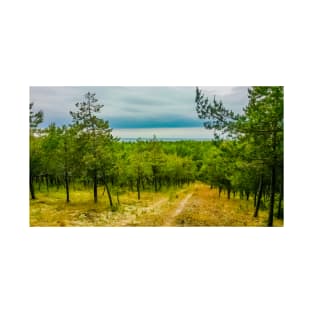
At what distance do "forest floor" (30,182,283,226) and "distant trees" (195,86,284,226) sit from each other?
0.37m

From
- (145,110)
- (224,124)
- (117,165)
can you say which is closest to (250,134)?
(224,124)

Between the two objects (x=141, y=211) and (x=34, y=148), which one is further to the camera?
(x=141, y=211)

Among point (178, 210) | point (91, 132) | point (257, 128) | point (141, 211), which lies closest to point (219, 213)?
point (178, 210)

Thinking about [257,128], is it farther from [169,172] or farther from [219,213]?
[169,172]

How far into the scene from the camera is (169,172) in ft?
25.2

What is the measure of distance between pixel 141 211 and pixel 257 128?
8.12 ft

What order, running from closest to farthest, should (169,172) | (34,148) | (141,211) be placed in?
(34,148) < (141,211) < (169,172)

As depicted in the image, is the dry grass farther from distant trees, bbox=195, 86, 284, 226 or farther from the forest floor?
distant trees, bbox=195, 86, 284, 226

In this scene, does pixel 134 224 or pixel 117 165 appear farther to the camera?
pixel 117 165

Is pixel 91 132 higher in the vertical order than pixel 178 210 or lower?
higher

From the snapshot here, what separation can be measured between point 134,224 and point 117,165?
1165mm

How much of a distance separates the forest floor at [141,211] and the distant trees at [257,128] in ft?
1.21

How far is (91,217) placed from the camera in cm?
714
